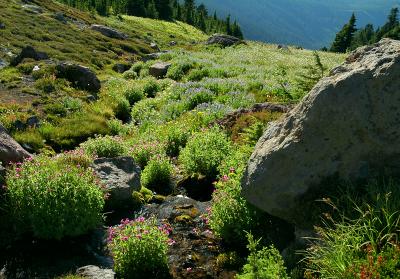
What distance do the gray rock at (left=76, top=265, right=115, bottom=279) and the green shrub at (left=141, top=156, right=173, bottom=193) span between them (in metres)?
4.94

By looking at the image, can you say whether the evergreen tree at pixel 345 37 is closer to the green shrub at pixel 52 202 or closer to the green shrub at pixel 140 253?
the green shrub at pixel 52 202

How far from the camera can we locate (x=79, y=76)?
28.2 meters

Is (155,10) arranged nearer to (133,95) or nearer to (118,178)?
(133,95)

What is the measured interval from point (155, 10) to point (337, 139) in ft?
435

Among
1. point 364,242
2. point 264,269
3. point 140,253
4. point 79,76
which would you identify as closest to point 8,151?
point 140,253

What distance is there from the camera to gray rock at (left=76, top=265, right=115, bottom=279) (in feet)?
27.9

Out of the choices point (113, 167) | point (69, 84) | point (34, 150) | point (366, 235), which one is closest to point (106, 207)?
point (113, 167)

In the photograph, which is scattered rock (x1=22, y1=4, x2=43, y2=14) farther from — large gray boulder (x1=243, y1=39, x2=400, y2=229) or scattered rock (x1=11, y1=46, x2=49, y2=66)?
large gray boulder (x1=243, y1=39, x2=400, y2=229)

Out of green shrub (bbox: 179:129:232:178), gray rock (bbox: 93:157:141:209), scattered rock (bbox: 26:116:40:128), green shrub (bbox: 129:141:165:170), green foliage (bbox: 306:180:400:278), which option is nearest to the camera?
green foliage (bbox: 306:180:400:278)

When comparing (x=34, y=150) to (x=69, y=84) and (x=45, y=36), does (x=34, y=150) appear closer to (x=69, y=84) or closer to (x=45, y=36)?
(x=69, y=84)

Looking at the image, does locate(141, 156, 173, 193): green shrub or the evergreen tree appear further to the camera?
the evergreen tree

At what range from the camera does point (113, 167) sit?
1257 centimetres

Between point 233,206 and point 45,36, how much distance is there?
1792 inches

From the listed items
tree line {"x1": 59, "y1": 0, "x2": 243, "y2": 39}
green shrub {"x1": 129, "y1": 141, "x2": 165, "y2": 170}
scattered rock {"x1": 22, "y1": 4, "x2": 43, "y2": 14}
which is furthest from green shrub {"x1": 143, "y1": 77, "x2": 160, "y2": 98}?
tree line {"x1": 59, "y1": 0, "x2": 243, "y2": 39}
